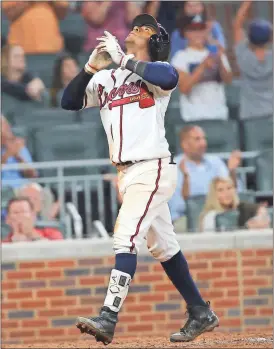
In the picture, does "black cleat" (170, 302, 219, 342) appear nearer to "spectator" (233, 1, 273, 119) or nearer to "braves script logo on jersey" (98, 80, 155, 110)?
"braves script logo on jersey" (98, 80, 155, 110)

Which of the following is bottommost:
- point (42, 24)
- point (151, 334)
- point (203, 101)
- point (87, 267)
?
point (151, 334)

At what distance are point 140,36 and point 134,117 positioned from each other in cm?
49

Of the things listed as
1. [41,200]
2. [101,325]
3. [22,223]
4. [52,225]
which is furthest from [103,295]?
[101,325]

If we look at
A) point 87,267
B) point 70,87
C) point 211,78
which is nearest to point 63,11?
point 211,78

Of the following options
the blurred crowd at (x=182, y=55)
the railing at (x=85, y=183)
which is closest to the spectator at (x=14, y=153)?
the blurred crowd at (x=182, y=55)

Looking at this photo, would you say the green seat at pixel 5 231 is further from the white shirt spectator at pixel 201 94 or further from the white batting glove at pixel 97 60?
the white batting glove at pixel 97 60

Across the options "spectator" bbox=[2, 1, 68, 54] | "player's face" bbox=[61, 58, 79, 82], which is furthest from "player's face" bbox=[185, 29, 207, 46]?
"spectator" bbox=[2, 1, 68, 54]

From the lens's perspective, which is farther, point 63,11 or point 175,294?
point 63,11

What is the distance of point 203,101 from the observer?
1085 centimetres

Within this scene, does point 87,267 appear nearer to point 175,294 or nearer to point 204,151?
point 175,294

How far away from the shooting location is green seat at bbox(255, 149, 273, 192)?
10531 mm

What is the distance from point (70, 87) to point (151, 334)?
402 cm

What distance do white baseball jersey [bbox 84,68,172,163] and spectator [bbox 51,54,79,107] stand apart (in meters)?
4.89

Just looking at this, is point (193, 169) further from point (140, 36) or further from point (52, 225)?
point (140, 36)
